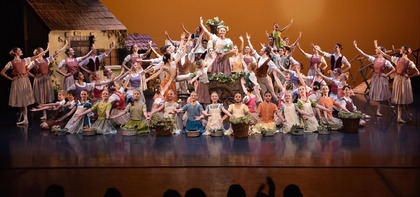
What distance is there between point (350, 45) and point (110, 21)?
7.65 m

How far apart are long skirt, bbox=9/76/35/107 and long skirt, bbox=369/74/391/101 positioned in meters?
6.95

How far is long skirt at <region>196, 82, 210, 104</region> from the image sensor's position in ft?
31.3

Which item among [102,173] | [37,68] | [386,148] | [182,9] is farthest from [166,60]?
[182,9]

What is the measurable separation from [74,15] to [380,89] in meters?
7.88

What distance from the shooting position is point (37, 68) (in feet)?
34.1

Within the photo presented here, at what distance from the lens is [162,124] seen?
831 centimetres

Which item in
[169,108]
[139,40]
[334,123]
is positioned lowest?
[334,123]

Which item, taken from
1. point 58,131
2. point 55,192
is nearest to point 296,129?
point 58,131

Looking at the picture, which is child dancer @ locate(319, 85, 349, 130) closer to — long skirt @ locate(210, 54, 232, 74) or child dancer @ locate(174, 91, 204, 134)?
long skirt @ locate(210, 54, 232, 74)

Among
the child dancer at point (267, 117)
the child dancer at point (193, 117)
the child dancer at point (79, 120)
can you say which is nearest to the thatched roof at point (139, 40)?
the child dancer at point (79, 120)

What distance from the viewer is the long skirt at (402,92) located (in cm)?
941

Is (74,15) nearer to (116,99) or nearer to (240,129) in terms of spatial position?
(116,99)

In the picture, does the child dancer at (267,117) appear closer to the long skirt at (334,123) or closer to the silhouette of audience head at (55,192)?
the long skirt at (334,123)

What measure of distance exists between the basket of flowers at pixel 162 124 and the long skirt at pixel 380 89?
4.35 metres
